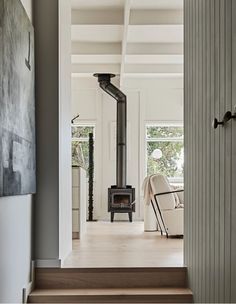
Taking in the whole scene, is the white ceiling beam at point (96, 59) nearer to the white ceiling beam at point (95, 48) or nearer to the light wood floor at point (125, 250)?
the white ceiling beam at point (95, 48)

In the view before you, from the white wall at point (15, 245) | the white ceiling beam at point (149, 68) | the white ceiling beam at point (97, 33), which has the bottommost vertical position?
the white wall at point (15, 245)

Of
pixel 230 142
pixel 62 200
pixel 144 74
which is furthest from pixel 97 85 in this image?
pixel 230 142

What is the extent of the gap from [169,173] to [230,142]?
22.2ft

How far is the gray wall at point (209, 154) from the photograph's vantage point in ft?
7.74

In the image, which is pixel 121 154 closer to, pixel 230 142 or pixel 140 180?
pixel 140 180

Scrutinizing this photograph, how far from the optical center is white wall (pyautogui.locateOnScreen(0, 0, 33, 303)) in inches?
105

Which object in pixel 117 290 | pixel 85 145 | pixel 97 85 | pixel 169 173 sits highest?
pixel 97 85

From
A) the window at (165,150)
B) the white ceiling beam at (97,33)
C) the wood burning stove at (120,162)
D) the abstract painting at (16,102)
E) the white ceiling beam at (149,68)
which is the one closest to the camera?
the abstract painting at (16,102)

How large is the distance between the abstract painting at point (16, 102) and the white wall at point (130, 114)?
→ 543 cm

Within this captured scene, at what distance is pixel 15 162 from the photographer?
279 centimetres

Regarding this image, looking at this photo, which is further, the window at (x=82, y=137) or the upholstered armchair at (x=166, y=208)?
the window at (x=82, y=137)

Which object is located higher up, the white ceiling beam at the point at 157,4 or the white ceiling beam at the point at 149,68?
the white ceiling beam at the point at 157,4

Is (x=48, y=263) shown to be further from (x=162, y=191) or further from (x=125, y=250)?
(x=162, y=191)

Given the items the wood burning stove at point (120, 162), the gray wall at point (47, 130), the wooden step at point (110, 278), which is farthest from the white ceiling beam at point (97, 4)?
the wooden step at point (110, 278)
